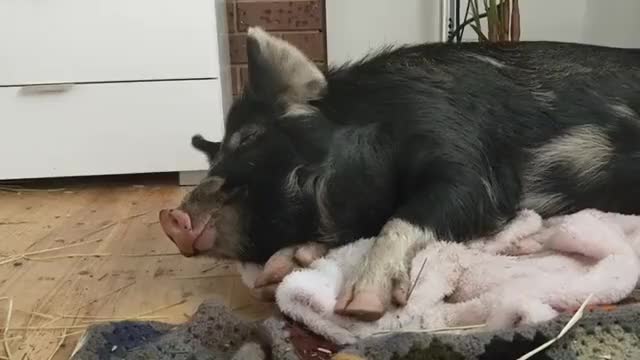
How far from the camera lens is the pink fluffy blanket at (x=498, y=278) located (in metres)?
1.12

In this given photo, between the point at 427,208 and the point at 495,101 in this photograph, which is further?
the point at 495,101

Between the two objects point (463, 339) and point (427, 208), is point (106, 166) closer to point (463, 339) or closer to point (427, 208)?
point (427, 208)

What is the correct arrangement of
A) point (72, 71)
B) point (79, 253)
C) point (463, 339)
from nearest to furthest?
point (463, 339) → point (79, 253) → point (72, 71)

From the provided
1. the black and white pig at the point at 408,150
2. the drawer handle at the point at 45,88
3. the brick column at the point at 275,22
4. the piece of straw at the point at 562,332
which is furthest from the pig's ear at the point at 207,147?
the brick column at the point at 275,22

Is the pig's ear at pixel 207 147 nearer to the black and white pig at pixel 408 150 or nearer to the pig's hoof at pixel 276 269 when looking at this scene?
the black and white pig at pixel 408 150

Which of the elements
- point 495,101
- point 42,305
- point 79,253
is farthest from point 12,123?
point 495,101

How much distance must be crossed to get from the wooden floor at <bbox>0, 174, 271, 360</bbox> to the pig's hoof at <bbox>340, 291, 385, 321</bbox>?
239 millimetres

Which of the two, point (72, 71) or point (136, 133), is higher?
point (72, 71)

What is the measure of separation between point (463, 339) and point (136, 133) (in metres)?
1.60

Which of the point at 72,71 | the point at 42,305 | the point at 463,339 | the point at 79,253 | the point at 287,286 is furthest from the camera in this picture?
the point at 72,71

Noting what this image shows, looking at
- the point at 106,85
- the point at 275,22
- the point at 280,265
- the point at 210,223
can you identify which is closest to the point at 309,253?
the point at 280,265

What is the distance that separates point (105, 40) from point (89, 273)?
908mm

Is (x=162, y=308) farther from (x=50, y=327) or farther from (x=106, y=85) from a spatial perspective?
(x=106, y=85)

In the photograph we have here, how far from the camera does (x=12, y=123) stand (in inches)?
93.8
